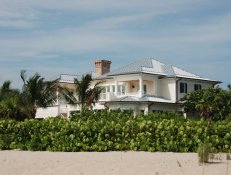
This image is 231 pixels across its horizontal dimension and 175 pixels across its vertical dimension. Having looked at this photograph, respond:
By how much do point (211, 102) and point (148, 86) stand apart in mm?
9294

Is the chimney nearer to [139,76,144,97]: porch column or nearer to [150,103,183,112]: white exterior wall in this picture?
[139,76,144,97]: porch column

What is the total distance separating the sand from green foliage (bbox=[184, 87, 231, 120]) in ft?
62.1

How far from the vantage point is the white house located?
45697 millimetres

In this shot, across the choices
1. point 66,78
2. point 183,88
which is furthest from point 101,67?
point 183,88

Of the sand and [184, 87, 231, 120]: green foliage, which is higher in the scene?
[184, 87, 231, 120]: green foliage

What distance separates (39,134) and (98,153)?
333 centimetres

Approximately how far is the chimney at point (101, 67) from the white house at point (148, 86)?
328cm

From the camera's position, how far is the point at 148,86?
4934cm

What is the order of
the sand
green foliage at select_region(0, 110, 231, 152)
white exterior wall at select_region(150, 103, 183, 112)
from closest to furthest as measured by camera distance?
the sand
green foliage at select_region(0, 110, 231, 152)
white exterior wall at select_region(150, 103, 183, 112)

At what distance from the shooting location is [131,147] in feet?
64.3

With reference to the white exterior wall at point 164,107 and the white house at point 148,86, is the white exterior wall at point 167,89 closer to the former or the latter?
the white house at point 148,86

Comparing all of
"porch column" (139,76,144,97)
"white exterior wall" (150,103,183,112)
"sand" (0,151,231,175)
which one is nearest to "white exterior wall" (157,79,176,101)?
"white exterior wall" (150,103,183,112)

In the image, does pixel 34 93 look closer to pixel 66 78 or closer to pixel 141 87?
pixel 141 87

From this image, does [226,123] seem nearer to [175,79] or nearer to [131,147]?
[131,147]
